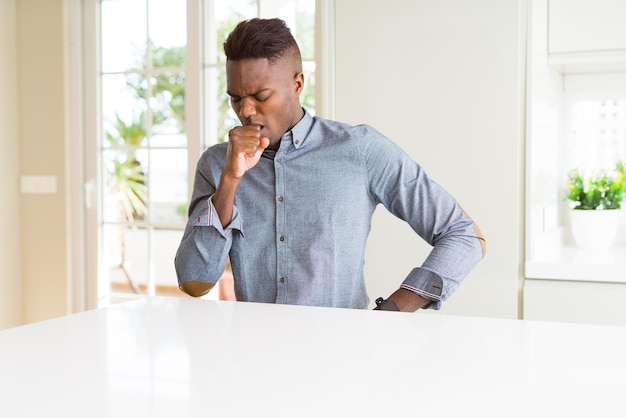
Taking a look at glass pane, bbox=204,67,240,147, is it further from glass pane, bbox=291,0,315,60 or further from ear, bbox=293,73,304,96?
ear, bbox=293,73,304,96

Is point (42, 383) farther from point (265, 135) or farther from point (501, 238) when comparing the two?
point (501, 238)

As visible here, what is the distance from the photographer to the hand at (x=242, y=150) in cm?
167

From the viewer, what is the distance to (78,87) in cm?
397

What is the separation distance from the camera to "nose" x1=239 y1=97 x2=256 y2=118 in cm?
173

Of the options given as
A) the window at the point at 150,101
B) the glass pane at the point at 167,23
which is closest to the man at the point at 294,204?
the window at the point at 150,101

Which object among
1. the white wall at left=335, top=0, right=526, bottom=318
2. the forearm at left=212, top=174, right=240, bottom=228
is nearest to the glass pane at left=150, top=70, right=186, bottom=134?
the white wall at left=335, top=0, right=526, bottom=318

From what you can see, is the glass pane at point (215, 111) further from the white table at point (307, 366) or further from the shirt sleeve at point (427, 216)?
the white table at point (307, 366)

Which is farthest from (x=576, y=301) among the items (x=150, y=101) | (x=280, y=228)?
(x=150, y=101)

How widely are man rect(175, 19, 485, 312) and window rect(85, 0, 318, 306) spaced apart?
5.76ft

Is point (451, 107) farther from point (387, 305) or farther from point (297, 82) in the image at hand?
Answer: point (387, 305)

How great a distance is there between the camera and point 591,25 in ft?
8.66

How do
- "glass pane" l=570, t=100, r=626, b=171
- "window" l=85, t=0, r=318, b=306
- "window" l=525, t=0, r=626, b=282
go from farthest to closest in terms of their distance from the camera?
"window" l=85, t=0, r=318, b=306, "glass pane" l=570, t=100, r=626, b=171, "window" l=525, t=0, r=626, b=282

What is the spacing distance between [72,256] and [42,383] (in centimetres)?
322

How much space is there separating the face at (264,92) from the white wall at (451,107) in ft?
3.33
